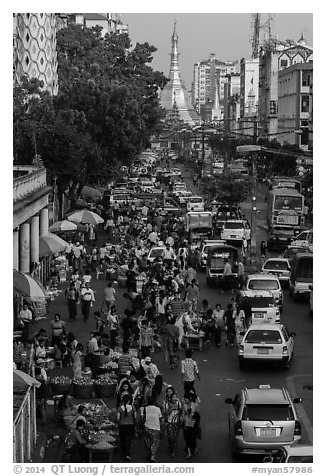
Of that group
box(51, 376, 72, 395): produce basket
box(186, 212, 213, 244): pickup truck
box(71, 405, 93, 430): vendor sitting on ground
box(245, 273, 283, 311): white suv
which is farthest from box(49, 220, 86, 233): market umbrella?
box(71, 405, 93, 430): vendor sitting on ground

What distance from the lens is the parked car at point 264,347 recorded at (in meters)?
24.2

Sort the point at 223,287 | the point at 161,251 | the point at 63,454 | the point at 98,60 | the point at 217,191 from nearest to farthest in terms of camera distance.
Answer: the point at 63,454, the point at 223,287, the point at 161,251, the point at 217,191, the point at 98,60

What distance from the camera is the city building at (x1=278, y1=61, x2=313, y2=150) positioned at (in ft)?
371

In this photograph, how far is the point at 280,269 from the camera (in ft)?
124

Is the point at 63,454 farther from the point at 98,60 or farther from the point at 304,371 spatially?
the point at 98,60

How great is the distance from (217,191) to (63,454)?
5239 cm

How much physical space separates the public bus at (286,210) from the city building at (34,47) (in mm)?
12377

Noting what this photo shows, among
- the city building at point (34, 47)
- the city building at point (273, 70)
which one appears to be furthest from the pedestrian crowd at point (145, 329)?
the city building at point (273, 70)

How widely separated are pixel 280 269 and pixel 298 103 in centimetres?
7976

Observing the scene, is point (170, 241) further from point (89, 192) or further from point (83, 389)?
point (83, 389)

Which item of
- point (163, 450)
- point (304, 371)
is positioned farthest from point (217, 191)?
point (163, 450)

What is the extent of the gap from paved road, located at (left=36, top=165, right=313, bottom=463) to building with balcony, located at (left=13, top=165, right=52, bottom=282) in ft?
5.73

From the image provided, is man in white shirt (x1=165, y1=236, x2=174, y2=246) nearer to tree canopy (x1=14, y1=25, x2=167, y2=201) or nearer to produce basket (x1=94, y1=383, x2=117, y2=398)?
tree canopy (x1=14, y1=25, x2=167, y2=201)

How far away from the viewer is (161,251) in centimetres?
4028
